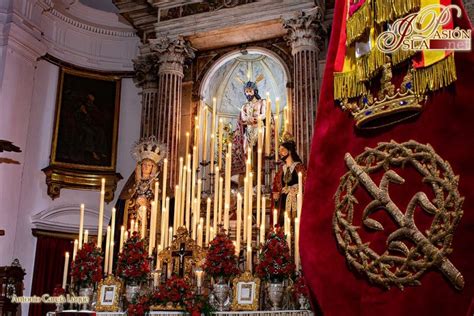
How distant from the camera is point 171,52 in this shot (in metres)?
9.95

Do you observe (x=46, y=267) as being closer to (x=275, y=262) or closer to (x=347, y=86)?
(x=275, y=262)

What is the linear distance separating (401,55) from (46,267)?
27.9 ft

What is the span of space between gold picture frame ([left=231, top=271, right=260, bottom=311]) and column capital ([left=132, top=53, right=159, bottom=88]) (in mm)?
6361

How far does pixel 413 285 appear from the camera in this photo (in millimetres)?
1934

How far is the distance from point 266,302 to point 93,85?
719cm

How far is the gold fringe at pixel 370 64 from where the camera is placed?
7.18ft

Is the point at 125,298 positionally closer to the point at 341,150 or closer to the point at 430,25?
the point at 341,150

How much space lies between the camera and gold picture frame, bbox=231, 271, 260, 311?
4676mm

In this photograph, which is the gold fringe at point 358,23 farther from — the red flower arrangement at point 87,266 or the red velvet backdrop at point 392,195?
the red flower arrangement at point 87,266

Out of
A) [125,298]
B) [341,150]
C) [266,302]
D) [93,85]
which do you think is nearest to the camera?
[341,150]

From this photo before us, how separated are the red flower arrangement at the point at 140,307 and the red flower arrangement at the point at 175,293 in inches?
3.5

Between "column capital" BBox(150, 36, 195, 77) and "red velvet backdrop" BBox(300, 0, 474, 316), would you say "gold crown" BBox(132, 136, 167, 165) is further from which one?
"red velvet backdrop" BBox(300, 0, 474, 316)

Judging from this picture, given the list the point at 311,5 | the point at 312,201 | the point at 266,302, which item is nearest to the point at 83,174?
the point at 311,5

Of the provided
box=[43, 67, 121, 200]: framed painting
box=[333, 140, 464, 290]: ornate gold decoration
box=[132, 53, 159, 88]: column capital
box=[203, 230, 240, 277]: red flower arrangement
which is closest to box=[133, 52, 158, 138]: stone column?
box=[132, 53, 159, 88]: column capital
